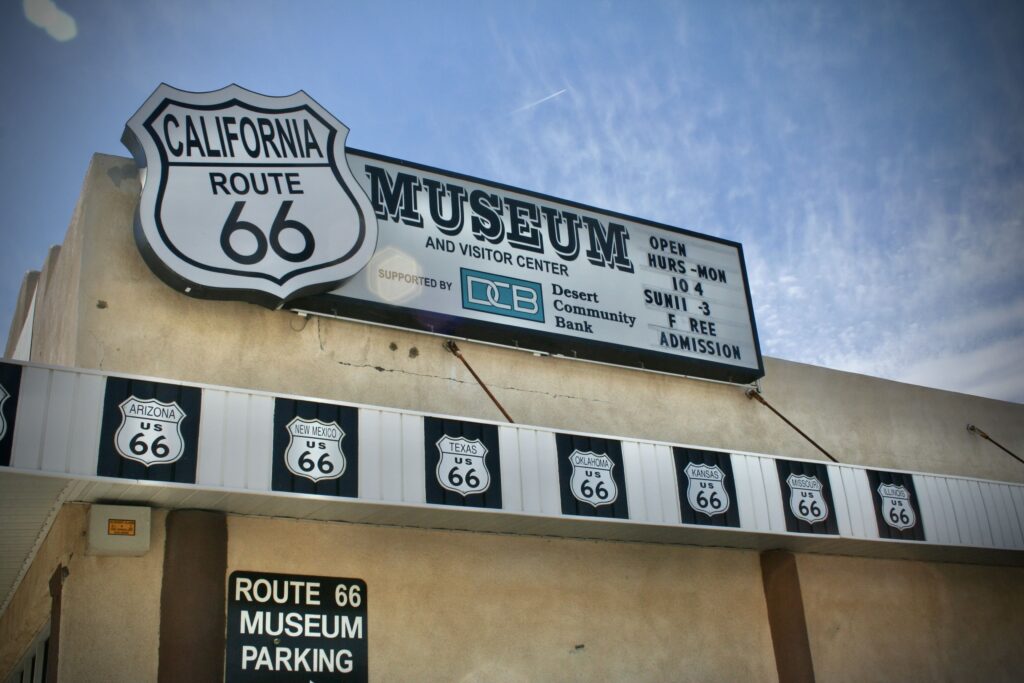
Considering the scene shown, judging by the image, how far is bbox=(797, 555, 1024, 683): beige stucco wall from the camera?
1112 centimetres

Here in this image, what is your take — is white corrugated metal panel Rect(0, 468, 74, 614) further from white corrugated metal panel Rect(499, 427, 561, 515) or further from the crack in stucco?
white corrugated metal panel Rect(499, 427, 561, 515)

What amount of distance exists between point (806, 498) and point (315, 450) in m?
4.84

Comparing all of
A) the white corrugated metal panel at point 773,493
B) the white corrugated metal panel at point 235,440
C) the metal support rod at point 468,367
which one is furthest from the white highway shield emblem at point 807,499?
the white corrugated metal panel at point 235,440

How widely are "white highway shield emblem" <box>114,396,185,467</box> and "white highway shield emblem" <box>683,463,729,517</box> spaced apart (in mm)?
4444

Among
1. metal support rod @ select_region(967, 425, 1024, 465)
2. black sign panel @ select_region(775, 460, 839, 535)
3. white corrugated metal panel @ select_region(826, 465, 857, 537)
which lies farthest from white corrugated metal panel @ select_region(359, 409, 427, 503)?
metal support rod @ select_region(967, 425, 1024, 465)

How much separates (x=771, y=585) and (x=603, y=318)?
3.25 meters

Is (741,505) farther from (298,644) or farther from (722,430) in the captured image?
(298,644)

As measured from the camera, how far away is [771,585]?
36.3 ft

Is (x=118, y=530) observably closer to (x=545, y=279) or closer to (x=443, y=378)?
(x=443, y=378)

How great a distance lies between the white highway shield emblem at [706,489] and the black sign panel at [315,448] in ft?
10.3

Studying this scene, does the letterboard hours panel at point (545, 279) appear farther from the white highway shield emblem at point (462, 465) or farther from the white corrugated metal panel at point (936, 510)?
the white corrugated metal panel at point (936, 510)

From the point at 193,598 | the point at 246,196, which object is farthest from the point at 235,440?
the point at 246,196

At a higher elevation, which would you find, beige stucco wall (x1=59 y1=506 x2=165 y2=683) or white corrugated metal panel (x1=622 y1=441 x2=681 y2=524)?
white corrugated metal panel (x1=622 y1=441 x2=681 y2=524)

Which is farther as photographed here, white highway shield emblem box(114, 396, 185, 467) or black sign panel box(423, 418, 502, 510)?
black sign panel box(423, 418, 502, 510)
